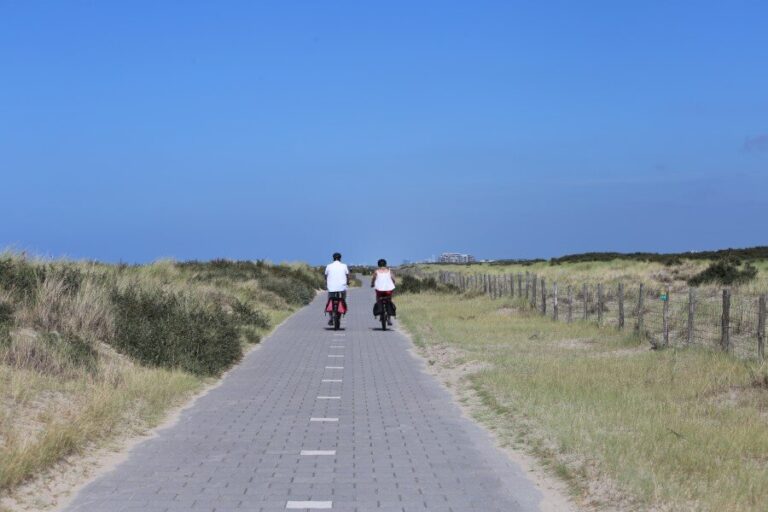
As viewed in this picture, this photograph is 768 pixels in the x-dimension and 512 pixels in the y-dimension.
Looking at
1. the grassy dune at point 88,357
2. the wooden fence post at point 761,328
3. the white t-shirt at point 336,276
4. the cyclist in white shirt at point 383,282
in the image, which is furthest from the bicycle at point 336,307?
the wooden fence post at point 761,328

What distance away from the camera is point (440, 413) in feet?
36.3

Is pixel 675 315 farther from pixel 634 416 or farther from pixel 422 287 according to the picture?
pixel 422 287

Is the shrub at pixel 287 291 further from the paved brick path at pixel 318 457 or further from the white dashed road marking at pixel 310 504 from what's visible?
the white dashed road marking at pixel 310 504

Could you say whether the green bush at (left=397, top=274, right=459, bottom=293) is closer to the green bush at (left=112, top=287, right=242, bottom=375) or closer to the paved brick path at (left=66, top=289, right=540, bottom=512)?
the green bush at (left=112, top=287, right=242, bottom=375)

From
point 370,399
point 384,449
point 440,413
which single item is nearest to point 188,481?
point 384,449

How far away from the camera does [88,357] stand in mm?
12414

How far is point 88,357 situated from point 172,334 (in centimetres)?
231

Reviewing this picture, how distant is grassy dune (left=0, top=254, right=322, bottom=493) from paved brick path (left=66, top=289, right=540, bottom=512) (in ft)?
1.71

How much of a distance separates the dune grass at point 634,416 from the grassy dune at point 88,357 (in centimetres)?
419

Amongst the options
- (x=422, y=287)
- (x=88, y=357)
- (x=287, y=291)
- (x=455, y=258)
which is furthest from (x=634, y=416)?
(x=455, y=258)

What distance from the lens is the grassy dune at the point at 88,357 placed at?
855 centimetres

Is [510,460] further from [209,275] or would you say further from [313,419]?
[209,275]

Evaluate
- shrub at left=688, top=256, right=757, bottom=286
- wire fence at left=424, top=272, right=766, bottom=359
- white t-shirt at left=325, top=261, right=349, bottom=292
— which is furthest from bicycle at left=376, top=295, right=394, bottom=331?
shrub at left=688, top=256, right=757, bottom=286

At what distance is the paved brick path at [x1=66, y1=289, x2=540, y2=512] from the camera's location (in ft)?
22.3
